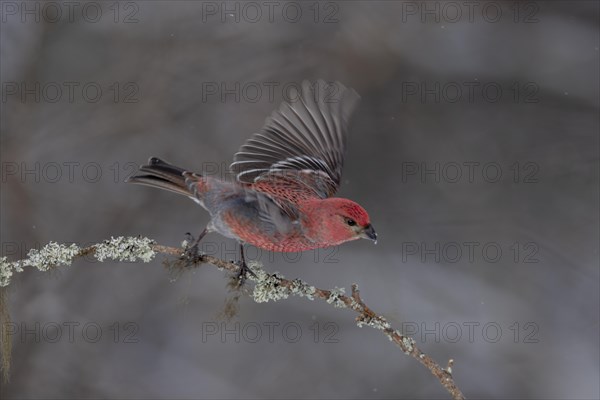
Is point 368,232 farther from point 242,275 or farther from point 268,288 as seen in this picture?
point 242,275

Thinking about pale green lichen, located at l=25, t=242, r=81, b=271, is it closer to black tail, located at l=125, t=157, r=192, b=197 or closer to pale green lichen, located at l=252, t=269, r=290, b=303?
black tail, located at l=125, t=157, r=192, b=197

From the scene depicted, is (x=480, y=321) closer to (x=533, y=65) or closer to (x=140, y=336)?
(x=533, y=65)

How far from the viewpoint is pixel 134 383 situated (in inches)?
255

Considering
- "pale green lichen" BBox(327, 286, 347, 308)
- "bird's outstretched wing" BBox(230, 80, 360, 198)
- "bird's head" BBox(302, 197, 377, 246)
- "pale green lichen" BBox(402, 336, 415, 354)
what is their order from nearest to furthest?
"pale green lichen" BBox(402, 336, 415, 354)
"pale green lichen" BBox(327, 286, 347, 308)
"bird's head" BBox(302, 197, 377, 246)
"bird's outstretched wing" BBox(230, 80, 360, 198)

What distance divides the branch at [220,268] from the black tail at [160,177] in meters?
0.52

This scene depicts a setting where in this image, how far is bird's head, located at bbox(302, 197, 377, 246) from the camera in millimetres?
3428

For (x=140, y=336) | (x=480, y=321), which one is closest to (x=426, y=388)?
(x=480, y=321)

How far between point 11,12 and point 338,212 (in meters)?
4.21

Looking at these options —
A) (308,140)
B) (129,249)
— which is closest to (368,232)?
(129,249)

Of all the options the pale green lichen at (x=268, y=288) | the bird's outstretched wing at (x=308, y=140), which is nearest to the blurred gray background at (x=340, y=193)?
the bird's outstretched wing at (x=308, y=140)

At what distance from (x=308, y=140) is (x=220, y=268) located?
159 centimetres

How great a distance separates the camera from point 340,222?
3.46 metres

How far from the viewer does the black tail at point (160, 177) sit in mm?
3881

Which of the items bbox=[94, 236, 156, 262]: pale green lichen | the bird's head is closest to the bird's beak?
the bird's head
